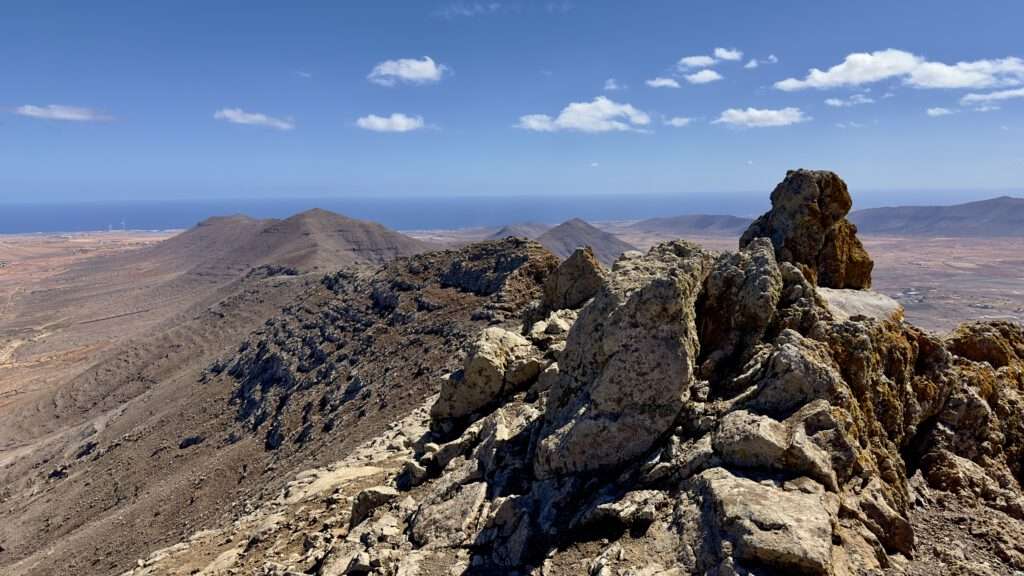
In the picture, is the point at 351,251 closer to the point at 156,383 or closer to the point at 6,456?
the point at 156,383

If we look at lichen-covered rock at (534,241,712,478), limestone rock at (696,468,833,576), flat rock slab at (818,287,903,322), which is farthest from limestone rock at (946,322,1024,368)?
limestone rock at (696,468,833,576)

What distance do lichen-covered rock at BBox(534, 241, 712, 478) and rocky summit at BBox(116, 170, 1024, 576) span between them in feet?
0.13

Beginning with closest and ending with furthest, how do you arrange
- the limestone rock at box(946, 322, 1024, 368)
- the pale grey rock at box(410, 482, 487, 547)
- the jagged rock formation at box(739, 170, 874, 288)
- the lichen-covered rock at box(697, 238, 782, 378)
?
the pale grey rock at box(410, 482, 487, 547)
the lichen-covered rock at box(697, 238, 782, 378)
the limestone rock at box(946, 322, 1024, 368)
the jagged rock formation at box(739, 170, 874, 288)

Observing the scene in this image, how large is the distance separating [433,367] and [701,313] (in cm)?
1911

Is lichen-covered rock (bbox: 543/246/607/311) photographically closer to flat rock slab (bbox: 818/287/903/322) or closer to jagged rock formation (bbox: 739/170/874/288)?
jagged rock formation (bbox: 739/170/874/288)

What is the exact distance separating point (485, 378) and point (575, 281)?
677 cm

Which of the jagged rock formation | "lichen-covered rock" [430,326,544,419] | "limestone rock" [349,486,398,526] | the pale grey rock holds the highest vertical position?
the jagged rock formation

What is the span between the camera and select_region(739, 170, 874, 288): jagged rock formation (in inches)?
635

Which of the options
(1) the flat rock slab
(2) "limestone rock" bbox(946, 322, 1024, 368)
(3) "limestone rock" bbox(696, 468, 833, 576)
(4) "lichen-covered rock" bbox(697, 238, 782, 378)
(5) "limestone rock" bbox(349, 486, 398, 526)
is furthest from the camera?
(2) "limestone rock" bbox(946, 322, 1024, 368)

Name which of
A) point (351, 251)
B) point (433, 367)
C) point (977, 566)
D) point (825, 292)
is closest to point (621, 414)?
A: point (977, 566)

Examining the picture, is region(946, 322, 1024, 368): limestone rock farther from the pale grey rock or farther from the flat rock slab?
the pale grey rock

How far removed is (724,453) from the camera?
29.7 ft

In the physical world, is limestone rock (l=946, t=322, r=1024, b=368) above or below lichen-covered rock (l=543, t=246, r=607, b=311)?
below

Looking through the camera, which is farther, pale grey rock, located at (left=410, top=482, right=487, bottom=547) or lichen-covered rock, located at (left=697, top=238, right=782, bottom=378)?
lichen-covered rock, located at (left=697, top=238, right=782, bottom=378)
